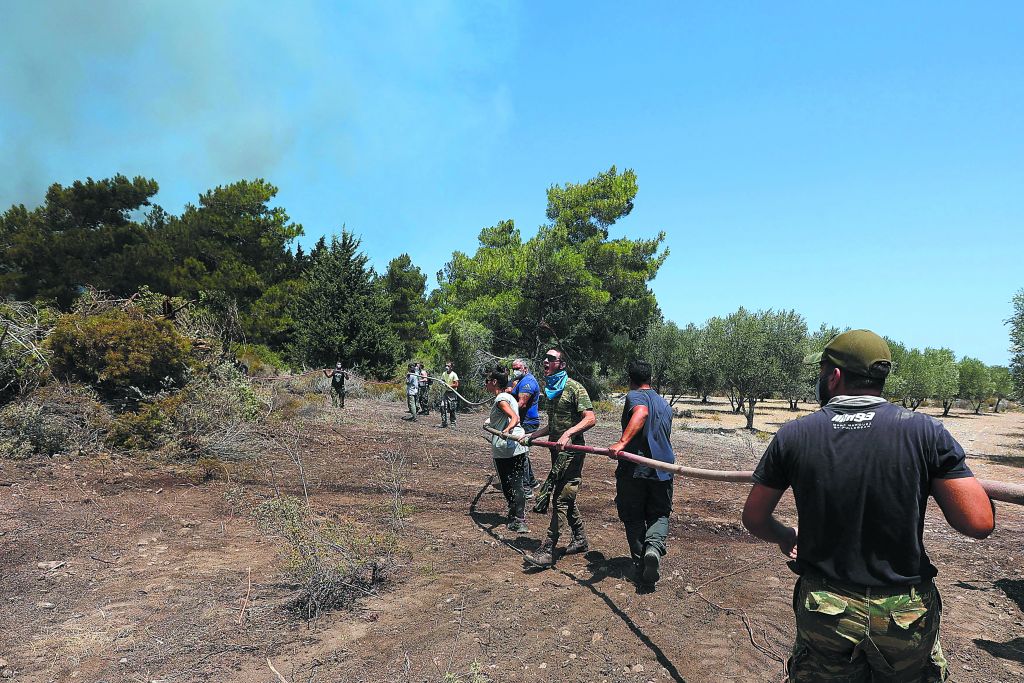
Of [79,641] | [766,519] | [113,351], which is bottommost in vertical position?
[79,641]

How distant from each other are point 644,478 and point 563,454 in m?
0.93

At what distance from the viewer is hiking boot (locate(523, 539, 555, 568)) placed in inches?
212

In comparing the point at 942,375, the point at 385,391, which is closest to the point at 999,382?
the point at 942,375

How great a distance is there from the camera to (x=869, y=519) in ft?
6.57

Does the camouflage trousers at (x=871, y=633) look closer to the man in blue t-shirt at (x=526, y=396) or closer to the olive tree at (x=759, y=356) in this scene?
the man in blue t-shirt at (x=526, y=396)

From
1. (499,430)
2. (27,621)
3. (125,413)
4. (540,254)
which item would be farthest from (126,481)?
(540,254)

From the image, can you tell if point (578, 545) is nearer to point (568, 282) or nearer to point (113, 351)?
point (113, 351)

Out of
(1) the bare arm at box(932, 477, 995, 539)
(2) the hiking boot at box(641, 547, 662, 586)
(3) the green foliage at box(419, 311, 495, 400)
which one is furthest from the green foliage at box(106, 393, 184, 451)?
(3) the green foliage at box(419, 311, 495, 400)

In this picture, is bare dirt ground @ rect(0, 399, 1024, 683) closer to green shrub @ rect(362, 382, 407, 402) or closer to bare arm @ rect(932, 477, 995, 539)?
bare arm @ rect(932, 477, 995, 539)

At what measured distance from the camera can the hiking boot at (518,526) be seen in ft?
21.3

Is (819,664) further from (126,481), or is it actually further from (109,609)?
(126,481)

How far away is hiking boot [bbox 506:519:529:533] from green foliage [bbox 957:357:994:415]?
64.3m

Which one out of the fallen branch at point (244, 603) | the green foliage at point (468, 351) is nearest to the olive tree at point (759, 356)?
the green foliage at point (468, 351)

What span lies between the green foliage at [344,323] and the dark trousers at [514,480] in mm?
24183
